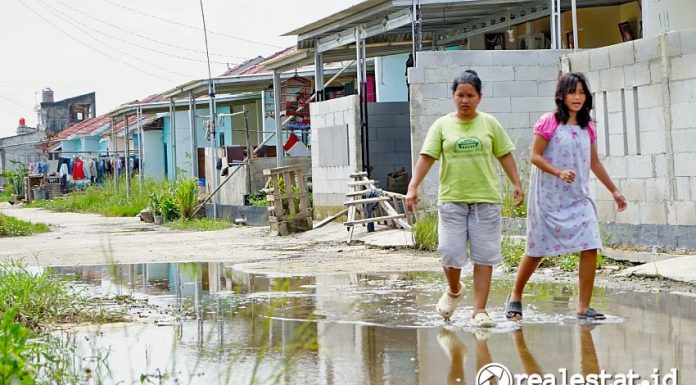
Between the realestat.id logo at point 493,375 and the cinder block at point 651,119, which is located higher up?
the cinder block at point 651,119

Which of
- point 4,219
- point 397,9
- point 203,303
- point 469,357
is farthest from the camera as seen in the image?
point 4,219

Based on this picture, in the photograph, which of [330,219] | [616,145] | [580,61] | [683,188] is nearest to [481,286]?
[683,188]

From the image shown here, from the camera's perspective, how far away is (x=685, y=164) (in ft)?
40.7

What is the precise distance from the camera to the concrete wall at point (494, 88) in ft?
57.5

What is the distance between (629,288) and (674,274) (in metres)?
0.49

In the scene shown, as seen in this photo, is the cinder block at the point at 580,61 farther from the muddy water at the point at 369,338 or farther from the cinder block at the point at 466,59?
the muddy water at the point at 369,338

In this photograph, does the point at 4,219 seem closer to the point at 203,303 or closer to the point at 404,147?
the point at 404,147

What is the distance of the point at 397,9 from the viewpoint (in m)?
19.8

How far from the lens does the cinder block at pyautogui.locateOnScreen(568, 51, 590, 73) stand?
46.8ft

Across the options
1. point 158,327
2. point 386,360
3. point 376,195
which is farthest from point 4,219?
point 386,360

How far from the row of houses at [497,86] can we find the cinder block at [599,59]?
2 cm

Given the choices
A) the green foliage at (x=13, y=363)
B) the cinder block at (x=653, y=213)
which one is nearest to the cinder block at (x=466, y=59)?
the cinder block at (x=653, y=213)

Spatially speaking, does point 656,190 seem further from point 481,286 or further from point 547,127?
point 481,286

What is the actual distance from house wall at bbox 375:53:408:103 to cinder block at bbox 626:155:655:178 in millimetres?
18024
